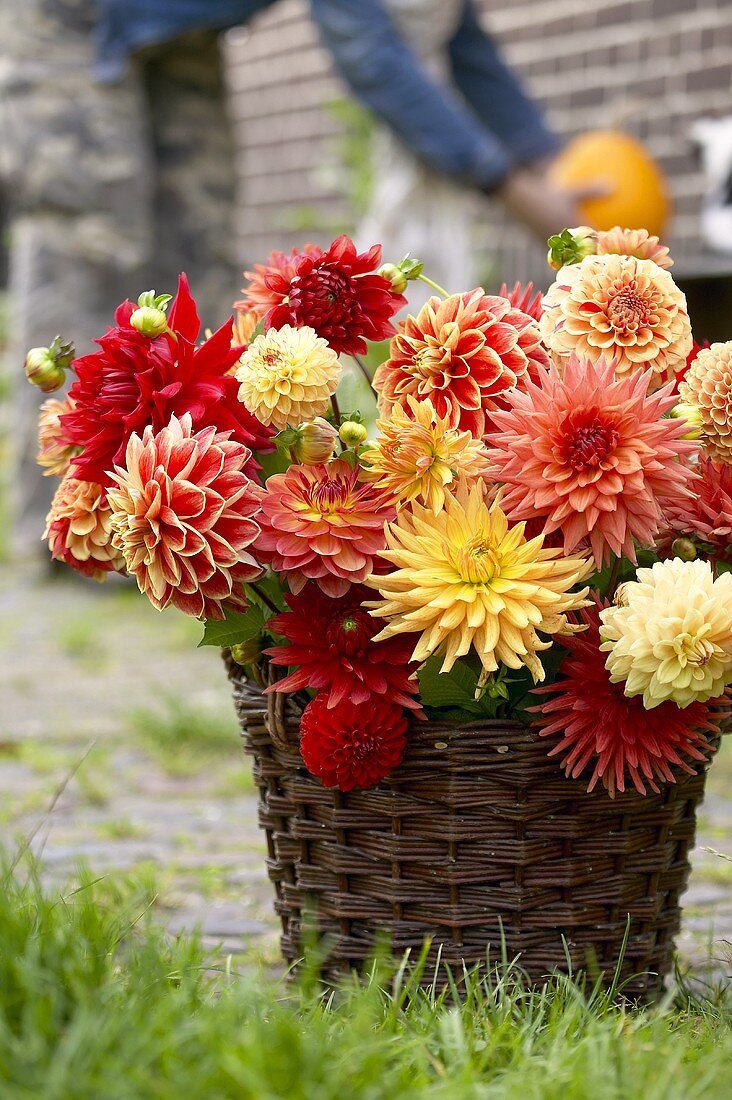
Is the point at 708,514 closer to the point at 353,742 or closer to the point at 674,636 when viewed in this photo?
the point at 674,636

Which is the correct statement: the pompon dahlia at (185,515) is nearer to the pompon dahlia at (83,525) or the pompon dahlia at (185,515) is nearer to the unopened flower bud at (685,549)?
the pompon dahlia at (83,525)

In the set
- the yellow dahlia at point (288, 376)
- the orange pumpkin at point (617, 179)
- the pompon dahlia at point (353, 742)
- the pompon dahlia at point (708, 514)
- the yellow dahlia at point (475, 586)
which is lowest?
the pompon dahlia at point (353, 742)

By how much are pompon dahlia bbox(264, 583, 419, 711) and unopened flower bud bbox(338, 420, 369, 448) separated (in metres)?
0.15

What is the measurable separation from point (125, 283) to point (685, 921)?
11.2ft

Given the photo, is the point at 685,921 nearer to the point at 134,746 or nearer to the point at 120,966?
the point at 120,966

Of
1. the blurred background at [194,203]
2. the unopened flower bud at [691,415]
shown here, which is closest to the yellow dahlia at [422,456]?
the unopened flower bud at [691,415]

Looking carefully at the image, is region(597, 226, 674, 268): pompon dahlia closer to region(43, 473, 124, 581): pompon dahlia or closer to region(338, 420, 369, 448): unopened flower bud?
region(338, 420, 369, 448): unopened flower bud

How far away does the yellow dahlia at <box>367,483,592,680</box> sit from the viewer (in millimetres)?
1252

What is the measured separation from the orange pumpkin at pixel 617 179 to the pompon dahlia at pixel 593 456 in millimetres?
4102

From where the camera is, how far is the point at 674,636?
124cm

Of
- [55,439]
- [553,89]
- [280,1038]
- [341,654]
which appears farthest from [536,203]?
[280,1038]

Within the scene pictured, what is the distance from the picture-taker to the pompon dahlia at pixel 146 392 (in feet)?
4.51

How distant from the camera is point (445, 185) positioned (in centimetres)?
444

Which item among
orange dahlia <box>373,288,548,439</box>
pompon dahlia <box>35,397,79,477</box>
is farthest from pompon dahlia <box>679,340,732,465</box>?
pompon dahlia <box>35,397,79,477</box>
